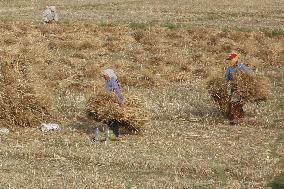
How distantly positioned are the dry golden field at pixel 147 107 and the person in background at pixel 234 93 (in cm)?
25

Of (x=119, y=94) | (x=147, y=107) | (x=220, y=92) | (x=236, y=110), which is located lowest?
(x=147, y=107)

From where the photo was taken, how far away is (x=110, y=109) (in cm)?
1195

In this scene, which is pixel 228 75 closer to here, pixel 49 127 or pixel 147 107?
pixel 147 107

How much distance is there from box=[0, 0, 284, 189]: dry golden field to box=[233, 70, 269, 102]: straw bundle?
1.99ft

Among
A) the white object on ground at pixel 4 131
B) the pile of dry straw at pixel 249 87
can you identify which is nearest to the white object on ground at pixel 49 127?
the white object on ground at pixel 4 131

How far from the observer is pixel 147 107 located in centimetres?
1456

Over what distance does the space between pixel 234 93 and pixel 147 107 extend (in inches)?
85.9

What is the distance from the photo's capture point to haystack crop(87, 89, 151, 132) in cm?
1198

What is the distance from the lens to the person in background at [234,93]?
13.5 meters

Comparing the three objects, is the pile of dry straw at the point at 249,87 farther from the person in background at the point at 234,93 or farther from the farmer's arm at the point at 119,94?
the farmer's arm at the point at 119,94

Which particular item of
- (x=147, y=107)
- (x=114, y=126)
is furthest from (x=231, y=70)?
(x=114, y=126)

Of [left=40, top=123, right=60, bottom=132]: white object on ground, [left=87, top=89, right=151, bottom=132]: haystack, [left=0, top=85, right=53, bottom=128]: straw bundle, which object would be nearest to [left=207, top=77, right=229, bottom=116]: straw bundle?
[left=87, top=89, right=151, bottom=132]: haystack

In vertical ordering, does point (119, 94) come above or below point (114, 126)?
above

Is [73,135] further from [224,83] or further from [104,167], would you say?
[224,83]
